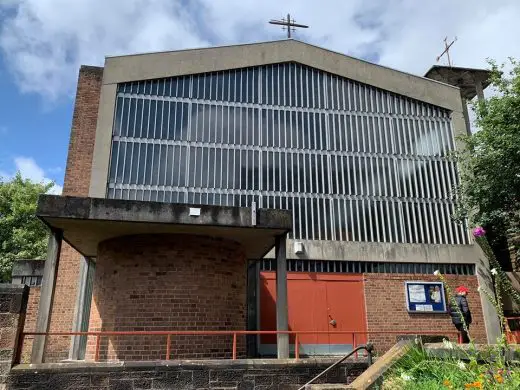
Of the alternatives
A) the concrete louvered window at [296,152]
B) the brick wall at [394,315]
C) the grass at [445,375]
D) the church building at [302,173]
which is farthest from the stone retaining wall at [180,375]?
the concrete louvered window at [296,152]

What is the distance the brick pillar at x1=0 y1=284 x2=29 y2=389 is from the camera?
325 inches

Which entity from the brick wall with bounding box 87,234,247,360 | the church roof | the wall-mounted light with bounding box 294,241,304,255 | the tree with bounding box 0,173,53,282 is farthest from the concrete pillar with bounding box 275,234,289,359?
the tree with bounding box 0,173,53,282

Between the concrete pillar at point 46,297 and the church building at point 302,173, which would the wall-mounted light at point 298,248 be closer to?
the church building at point 302,173

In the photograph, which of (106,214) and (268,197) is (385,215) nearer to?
(268,197)

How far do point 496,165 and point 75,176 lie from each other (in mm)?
14017

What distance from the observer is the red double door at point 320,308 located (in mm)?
14586

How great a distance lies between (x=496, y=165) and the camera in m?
15.1

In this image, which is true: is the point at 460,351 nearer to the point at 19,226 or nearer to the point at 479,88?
the point at 479,88

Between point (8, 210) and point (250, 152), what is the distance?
64.1 ft

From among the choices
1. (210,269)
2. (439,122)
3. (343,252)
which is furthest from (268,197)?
(439,122)

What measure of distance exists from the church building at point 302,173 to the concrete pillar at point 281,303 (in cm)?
103

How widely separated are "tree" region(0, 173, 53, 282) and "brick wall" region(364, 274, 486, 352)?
1911 cm

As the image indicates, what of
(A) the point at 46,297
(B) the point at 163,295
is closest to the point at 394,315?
(B) the point at 163,295

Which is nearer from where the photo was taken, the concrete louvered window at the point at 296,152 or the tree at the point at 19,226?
the concrete louvered window at the point at 296,152
